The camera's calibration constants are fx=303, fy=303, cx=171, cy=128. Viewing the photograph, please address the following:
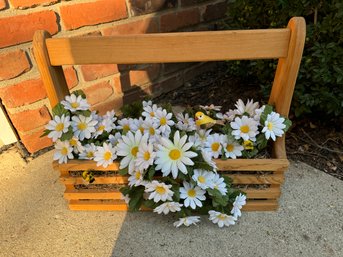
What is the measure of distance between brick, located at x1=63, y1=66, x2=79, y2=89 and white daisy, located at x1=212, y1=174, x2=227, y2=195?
79 cm

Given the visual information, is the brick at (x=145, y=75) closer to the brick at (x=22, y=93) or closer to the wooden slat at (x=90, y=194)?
the brick at (x=22, y=93)

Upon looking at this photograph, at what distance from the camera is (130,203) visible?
39.4 inches

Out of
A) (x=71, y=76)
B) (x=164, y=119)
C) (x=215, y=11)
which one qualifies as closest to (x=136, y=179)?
(x=164, y=119)

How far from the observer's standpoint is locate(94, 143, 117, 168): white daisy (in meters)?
0.97

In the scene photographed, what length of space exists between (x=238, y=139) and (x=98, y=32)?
788mm

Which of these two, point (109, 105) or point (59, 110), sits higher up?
point (59, 110)

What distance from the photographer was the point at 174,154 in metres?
0.90

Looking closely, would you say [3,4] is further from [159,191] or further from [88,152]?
[159,191]

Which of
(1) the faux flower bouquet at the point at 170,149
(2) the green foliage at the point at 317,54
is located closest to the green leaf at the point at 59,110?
(1) the faux flower bouquet at the point at 170,149

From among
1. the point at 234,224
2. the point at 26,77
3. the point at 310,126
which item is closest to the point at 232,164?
the point at 234,224

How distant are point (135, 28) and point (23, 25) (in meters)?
0.49

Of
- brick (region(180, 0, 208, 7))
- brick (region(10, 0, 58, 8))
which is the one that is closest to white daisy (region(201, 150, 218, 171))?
brick (region(10, 0, 58, 8))

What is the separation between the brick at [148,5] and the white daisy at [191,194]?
877 millimetres

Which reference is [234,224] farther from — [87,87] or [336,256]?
[87,87]
